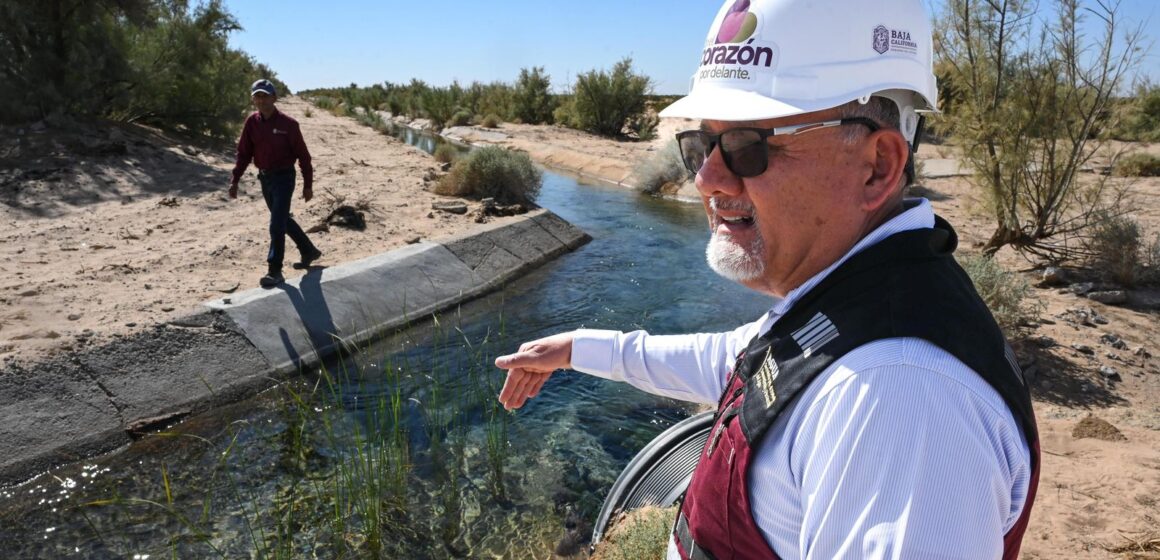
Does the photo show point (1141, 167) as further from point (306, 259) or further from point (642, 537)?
point (642, 537)

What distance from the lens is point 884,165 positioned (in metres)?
1.34

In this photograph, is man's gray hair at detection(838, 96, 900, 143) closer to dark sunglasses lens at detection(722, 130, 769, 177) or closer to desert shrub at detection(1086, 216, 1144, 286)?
dark sunglasses lens at detection(722, 130, 769, 177)

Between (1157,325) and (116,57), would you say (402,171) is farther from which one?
(1157,325)

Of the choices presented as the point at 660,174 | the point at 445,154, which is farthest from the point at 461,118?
the point at 660,174

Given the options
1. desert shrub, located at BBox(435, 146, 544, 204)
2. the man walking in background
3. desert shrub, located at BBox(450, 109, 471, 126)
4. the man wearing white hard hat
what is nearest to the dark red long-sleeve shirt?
the man walking in background

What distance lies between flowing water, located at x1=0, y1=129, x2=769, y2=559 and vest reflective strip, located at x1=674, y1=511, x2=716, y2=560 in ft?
7.15

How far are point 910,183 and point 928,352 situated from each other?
1.85 feet

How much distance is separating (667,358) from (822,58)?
913mm

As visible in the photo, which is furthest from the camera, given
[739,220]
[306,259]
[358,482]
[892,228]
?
[306,259]

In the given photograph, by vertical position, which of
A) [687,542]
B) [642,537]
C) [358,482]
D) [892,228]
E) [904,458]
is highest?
[892,228]

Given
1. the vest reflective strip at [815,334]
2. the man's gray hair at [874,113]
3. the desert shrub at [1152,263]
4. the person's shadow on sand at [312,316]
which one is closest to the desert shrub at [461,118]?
the person's shadow on sand at [312,316]

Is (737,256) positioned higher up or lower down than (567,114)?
higher up

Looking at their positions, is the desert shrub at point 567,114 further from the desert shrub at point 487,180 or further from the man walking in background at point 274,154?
the man walking in background at point 274,154

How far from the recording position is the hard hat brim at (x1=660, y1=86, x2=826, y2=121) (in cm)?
132
